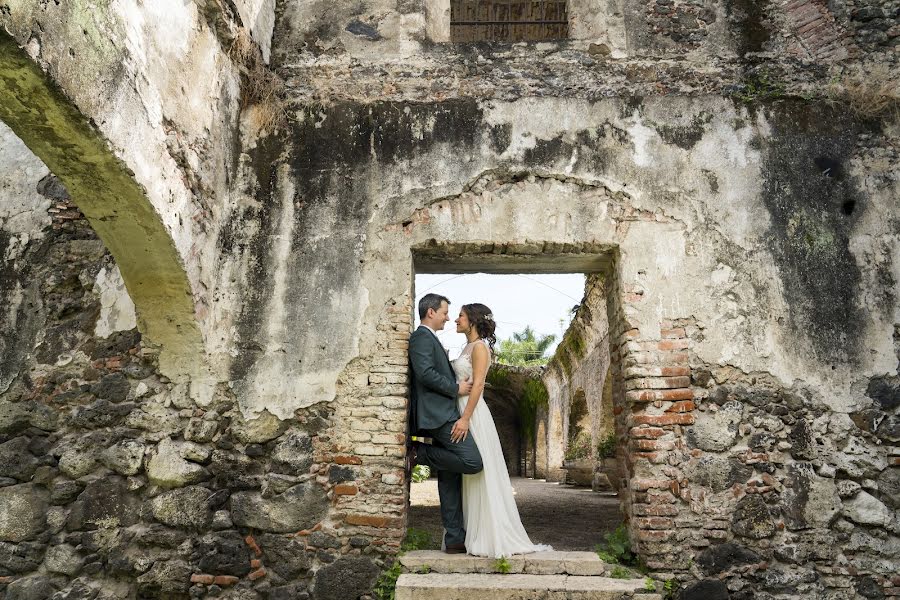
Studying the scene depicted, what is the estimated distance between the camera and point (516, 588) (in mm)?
3504

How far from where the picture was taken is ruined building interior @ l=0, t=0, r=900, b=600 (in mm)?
3852

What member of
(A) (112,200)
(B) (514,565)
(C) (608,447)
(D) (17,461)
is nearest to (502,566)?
(B) (514,565)

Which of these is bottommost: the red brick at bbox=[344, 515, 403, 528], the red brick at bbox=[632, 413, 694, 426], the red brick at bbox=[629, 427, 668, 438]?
the red brick at bbox=[344, 515, 403, 528]

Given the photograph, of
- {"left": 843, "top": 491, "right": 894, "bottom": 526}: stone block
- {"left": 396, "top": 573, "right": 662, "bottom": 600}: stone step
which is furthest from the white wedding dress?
{"left": 843, "top": 491, "right": 894, "bottom": 526}: stone block

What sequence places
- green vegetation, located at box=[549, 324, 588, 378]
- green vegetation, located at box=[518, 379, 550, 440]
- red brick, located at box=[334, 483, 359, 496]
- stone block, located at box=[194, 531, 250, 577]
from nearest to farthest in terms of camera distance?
1. stone block, located at box=[194, 531, 250, 577]
2. red brick, located at box=[334, 483, 359, 496]
3. green vegetation, located at box=[549, 324, 588, 378]
4. green vegetation, located at box=[518, 379, 550, 440]

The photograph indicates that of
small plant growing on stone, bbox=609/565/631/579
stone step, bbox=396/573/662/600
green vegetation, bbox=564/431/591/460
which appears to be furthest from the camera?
green vegetation, bbox=564/431/591/460

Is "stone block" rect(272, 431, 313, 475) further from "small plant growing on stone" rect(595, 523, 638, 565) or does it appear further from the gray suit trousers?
"small plant growing on stone" rect(595, 523, 638, 565)

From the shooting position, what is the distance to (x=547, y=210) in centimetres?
441

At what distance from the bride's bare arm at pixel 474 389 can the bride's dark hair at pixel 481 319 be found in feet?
0.49

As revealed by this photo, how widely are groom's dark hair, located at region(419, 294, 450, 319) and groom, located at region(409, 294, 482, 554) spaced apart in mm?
A: 128

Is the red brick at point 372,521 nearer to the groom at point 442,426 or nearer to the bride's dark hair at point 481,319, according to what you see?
the groom at point 442,426

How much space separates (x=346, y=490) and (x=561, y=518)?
8.33ft

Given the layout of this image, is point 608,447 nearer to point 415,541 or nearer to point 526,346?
point 415,541

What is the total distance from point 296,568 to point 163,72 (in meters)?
3.11
